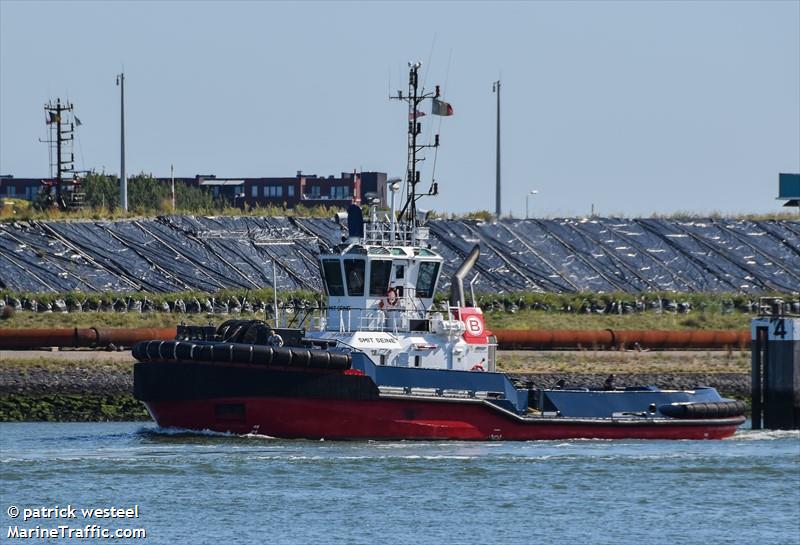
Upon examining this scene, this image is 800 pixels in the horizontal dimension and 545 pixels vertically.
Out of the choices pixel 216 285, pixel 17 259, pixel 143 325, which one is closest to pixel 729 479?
pixel 143 325

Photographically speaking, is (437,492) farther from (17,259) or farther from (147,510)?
(17,259)

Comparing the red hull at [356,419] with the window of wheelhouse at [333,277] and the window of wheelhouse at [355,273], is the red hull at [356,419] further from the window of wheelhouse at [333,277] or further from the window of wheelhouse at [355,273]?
the window of wheelhouse at [333,277]

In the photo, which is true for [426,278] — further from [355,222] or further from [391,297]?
[355,222]

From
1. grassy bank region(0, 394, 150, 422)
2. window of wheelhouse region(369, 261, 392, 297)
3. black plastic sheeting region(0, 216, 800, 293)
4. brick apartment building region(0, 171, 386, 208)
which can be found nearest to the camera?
window of wheelhouse region(369, 261, 392, 297)

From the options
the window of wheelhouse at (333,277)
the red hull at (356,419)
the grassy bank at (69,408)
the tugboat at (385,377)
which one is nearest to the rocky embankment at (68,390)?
the grassy bank at (69,408)

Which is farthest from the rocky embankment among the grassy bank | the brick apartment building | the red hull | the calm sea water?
the brick apartment building

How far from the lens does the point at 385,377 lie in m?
30.3

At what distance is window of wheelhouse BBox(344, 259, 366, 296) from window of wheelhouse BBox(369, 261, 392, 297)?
0.54ft

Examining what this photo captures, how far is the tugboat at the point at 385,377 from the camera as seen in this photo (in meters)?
29.8

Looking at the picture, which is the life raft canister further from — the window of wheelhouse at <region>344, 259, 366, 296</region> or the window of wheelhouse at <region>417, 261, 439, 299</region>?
the window of wheelhouse at <region>417, 261, 439, 299</region>

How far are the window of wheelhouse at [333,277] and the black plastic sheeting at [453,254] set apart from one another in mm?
16854

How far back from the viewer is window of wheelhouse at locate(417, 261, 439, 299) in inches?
1268

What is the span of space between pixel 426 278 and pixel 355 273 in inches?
55.6

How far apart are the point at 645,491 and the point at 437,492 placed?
10.3 feet
